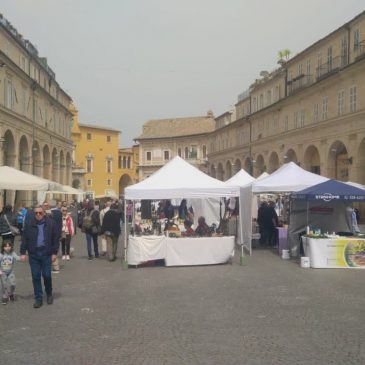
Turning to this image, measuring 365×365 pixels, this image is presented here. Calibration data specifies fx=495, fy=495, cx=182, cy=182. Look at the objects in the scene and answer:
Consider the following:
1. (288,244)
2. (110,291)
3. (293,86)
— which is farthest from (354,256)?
(293,86)

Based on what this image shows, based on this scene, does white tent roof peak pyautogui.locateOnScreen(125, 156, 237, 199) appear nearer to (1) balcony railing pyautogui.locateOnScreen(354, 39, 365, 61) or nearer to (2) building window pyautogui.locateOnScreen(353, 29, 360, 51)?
(1) balcony railing pyautogui.locateOnScreen(354, 39, 365, 61)

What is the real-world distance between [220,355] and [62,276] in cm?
690

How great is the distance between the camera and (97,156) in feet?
294

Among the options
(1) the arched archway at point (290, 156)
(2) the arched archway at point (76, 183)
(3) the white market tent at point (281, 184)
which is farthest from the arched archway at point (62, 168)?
(3) the white market tent at point (281, 184)

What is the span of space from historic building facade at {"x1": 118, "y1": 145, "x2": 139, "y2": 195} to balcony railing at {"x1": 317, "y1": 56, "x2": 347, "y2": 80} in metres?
64.3

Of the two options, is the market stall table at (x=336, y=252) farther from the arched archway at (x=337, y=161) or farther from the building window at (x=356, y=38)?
the building window at (x=356, y=38)

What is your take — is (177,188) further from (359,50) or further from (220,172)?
(220,172)

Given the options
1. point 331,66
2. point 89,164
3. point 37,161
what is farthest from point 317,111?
point 89,164

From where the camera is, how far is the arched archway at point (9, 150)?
35625mm

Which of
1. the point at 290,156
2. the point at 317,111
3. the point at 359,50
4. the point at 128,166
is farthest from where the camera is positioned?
the point at 128,166

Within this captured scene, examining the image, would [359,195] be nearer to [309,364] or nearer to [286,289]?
[286,289]

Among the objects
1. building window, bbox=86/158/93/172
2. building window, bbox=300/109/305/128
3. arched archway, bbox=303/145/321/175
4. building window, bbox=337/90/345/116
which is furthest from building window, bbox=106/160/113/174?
building window, bbox=337/90/345/116

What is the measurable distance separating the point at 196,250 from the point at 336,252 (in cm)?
380

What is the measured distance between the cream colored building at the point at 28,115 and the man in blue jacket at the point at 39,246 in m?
17.8
